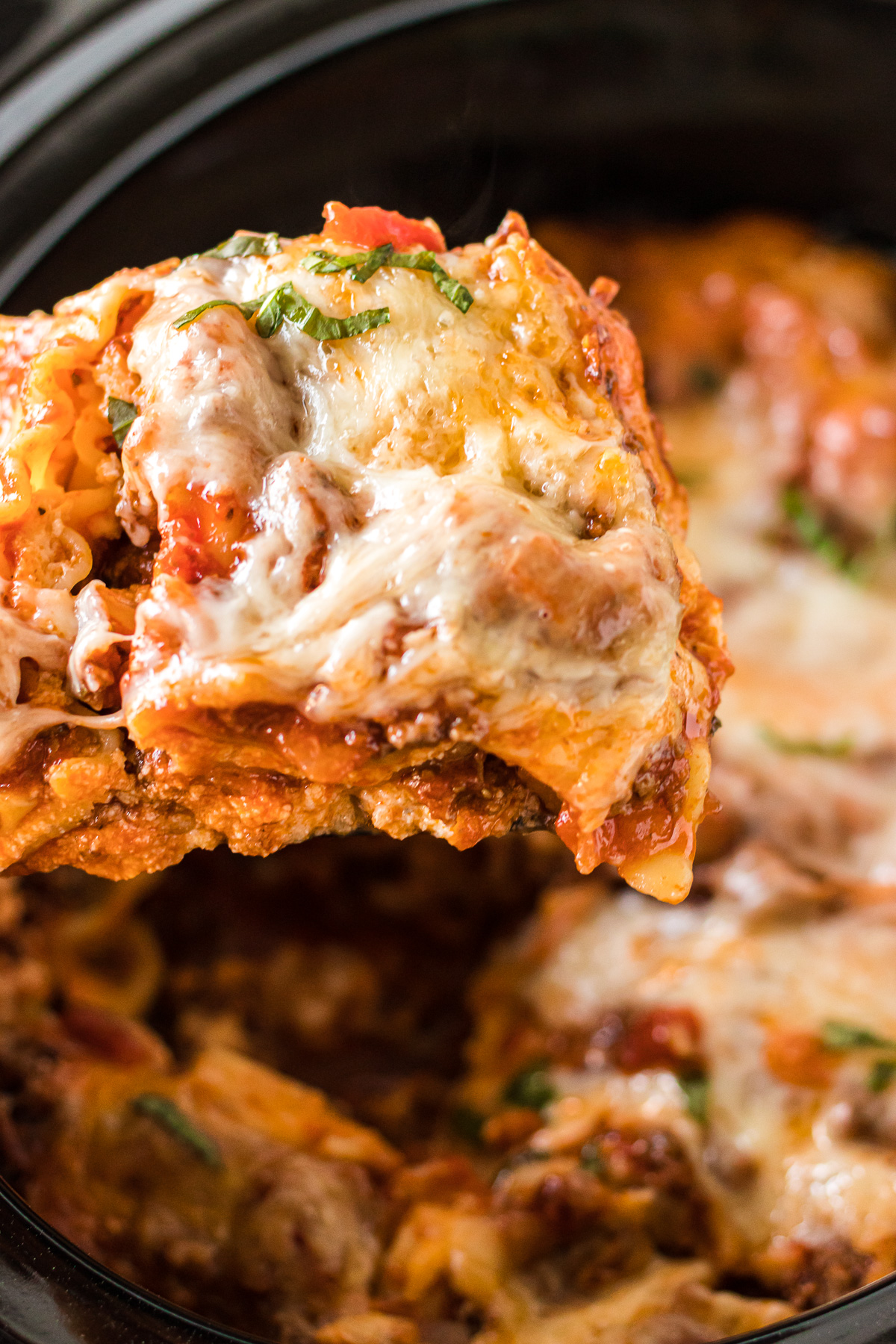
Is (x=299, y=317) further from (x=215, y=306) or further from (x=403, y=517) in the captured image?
(x=403, y=517)

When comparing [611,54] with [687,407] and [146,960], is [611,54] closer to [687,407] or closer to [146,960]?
[687,407]

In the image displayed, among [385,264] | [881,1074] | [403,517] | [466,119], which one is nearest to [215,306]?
[385,264]

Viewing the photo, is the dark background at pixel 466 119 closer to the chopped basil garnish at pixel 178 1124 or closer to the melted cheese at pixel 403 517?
the melted cheese at pixel 403 517

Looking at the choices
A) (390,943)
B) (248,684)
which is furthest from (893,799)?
(248,684)

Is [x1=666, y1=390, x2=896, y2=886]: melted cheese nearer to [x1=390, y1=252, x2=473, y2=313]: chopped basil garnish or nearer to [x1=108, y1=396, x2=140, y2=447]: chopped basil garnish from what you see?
[x1=390, y1=252, x2=473, y2=313]: chopped basil garnish

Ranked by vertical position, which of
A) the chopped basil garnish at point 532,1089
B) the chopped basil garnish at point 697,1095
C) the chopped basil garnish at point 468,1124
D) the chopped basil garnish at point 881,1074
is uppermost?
the chopped basil garnish at point 881,1074

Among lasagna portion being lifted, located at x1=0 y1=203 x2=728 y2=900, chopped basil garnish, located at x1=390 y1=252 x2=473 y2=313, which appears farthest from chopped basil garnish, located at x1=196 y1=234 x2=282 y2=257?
chopped basil garnish, located at x1=390 y1=252 x2=473 y2=313

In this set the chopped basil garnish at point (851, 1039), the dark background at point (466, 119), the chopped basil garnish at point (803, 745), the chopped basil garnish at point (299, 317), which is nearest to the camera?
the chopped basil garnish at point (299, 317)

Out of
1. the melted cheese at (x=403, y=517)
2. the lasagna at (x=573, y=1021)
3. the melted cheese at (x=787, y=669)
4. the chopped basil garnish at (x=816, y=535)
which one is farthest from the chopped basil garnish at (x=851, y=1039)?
the chopped basil garnish at (x=816, y=535)
